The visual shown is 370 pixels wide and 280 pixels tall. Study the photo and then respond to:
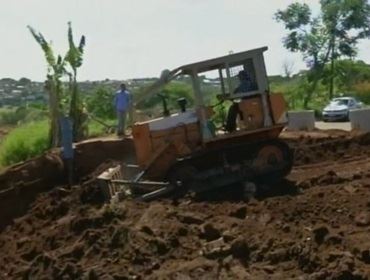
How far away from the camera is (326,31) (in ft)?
174

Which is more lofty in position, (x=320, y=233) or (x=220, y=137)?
(x=220, y=137)

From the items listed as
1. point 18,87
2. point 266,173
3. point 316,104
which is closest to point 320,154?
point 266,173

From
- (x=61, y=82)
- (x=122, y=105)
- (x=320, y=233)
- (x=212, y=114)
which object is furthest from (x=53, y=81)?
(x=320, y=233)

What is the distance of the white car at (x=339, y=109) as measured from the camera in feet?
137

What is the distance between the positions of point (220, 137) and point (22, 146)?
15470mm

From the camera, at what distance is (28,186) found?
739 inches

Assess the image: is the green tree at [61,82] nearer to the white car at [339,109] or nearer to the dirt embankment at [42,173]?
the dirt embankment at [42,173]

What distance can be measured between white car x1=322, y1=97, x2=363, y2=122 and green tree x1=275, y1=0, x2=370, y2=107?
839 centimetres

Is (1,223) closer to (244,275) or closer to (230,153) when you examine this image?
(230,153)

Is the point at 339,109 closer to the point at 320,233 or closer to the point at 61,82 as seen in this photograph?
the point at 61,82

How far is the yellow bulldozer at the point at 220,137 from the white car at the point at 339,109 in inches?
1049

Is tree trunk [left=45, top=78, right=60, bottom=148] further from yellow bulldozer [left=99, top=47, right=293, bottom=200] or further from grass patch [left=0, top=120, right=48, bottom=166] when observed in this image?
yellow bulldozer [left=99, top=47, right=293, bottom=200]

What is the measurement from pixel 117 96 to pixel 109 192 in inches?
298

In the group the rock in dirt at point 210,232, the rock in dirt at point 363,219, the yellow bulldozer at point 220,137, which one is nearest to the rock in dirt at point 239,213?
the rock in dirt at point 210,232
